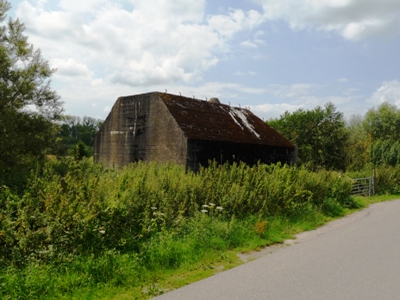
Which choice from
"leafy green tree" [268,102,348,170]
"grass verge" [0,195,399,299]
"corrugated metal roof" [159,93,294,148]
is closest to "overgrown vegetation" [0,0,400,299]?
"grass verge" [0,195,399,299]

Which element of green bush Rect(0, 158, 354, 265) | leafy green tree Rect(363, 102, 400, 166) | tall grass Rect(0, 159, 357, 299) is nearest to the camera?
tall grass Rect(0, 159, 357, 299)

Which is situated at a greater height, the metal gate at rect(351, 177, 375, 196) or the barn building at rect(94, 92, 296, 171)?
the barn building at rect(94, 92, 296, 171)

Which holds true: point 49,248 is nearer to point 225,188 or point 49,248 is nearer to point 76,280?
point 76,280

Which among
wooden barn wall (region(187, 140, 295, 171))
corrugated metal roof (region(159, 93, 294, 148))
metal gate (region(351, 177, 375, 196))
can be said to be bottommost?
metal gate (region(351, 177, 375, 196))

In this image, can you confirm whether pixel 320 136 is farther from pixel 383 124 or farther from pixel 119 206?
pixel 119 206

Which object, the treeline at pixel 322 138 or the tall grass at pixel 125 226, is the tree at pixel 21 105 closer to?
the tall grass at pixel 125 226

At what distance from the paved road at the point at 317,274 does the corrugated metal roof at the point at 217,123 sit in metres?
10.9

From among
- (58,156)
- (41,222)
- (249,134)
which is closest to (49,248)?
(41,222)

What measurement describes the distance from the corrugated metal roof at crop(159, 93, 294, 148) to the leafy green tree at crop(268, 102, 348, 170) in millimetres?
13135

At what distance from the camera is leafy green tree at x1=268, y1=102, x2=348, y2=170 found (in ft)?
123

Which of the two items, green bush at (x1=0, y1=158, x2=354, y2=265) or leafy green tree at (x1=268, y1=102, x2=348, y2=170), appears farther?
leafy green tree at (x1=268, y1=102, x2=348, y2=170)

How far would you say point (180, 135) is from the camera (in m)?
18.3

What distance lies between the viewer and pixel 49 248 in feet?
18.5

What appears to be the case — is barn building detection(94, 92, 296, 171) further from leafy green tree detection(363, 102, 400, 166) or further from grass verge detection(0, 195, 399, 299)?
leafy green tree detection(363, 102, 400, 166)
